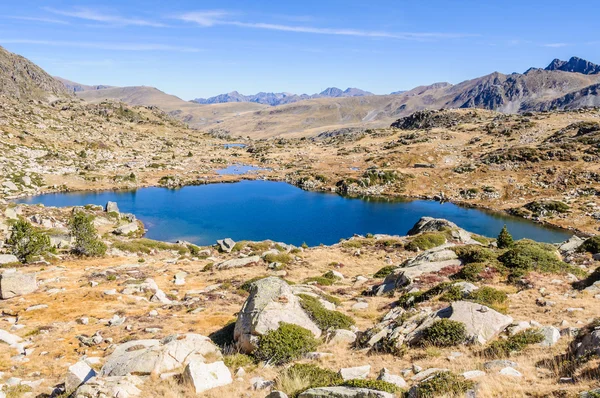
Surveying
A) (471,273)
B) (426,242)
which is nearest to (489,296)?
(471,273)

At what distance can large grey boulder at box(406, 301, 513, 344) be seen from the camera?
1421cm

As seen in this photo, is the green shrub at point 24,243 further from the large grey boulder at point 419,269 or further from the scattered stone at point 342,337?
the scattered stone at point 342,337

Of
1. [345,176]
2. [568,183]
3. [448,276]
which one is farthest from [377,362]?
[345,176]

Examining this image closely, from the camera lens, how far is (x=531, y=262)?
24578 mm

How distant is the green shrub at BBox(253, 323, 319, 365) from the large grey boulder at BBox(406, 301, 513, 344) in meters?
4.29

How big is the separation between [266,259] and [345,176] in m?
81.7

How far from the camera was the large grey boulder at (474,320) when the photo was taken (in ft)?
46.6

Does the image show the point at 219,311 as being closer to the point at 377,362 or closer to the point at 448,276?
the point at 377,362

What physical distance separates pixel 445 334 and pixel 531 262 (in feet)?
47.1

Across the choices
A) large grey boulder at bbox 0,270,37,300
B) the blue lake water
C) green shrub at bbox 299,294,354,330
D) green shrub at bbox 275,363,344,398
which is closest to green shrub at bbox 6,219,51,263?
large grey boulder at bbox 0,270,37,300

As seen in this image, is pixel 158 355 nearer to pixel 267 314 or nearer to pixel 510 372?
pixel 267 314

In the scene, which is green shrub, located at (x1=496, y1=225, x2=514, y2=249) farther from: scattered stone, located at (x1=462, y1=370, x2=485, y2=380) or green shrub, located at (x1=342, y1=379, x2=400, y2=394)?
green shrub, located at (x1=342, y1=379, x2=400, y2=394)

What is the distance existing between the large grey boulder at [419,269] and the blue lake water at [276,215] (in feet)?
108

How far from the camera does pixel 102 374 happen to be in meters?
13.5
